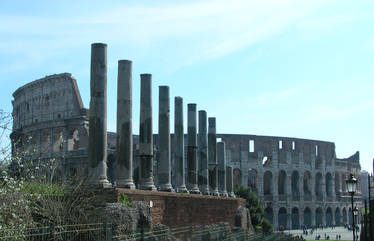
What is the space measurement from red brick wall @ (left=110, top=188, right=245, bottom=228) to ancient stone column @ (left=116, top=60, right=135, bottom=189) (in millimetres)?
921

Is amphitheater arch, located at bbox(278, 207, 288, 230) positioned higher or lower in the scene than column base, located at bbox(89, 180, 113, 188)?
lower

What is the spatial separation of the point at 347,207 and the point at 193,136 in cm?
3983

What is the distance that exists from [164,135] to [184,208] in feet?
8.70

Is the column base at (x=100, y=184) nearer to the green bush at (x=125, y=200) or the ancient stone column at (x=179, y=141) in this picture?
the green bush at (x=125, y=200)

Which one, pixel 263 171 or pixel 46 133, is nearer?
pixel 46 133

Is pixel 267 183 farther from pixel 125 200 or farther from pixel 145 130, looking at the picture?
pixel 125 200

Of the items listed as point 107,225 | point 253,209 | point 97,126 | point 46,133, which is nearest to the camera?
point 107,225

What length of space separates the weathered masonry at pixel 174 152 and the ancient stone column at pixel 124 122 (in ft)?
0.08

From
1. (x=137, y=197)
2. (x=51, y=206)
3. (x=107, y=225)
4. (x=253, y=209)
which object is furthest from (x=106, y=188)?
(x=253, y=209)

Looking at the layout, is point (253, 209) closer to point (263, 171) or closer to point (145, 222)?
point (263, 171)

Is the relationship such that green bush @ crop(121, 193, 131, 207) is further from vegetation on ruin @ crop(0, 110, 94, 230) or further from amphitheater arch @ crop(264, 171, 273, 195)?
amphitheater arch @ crop(264, 171, 273, 195)

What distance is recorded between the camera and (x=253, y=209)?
33.6 m

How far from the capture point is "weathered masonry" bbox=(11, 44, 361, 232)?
13.2m

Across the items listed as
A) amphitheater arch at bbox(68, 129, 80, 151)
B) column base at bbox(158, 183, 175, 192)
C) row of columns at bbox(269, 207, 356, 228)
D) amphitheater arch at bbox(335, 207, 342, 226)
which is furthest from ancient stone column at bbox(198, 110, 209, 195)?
amphitheater arch at bbox(335, 207, 342, 226)
